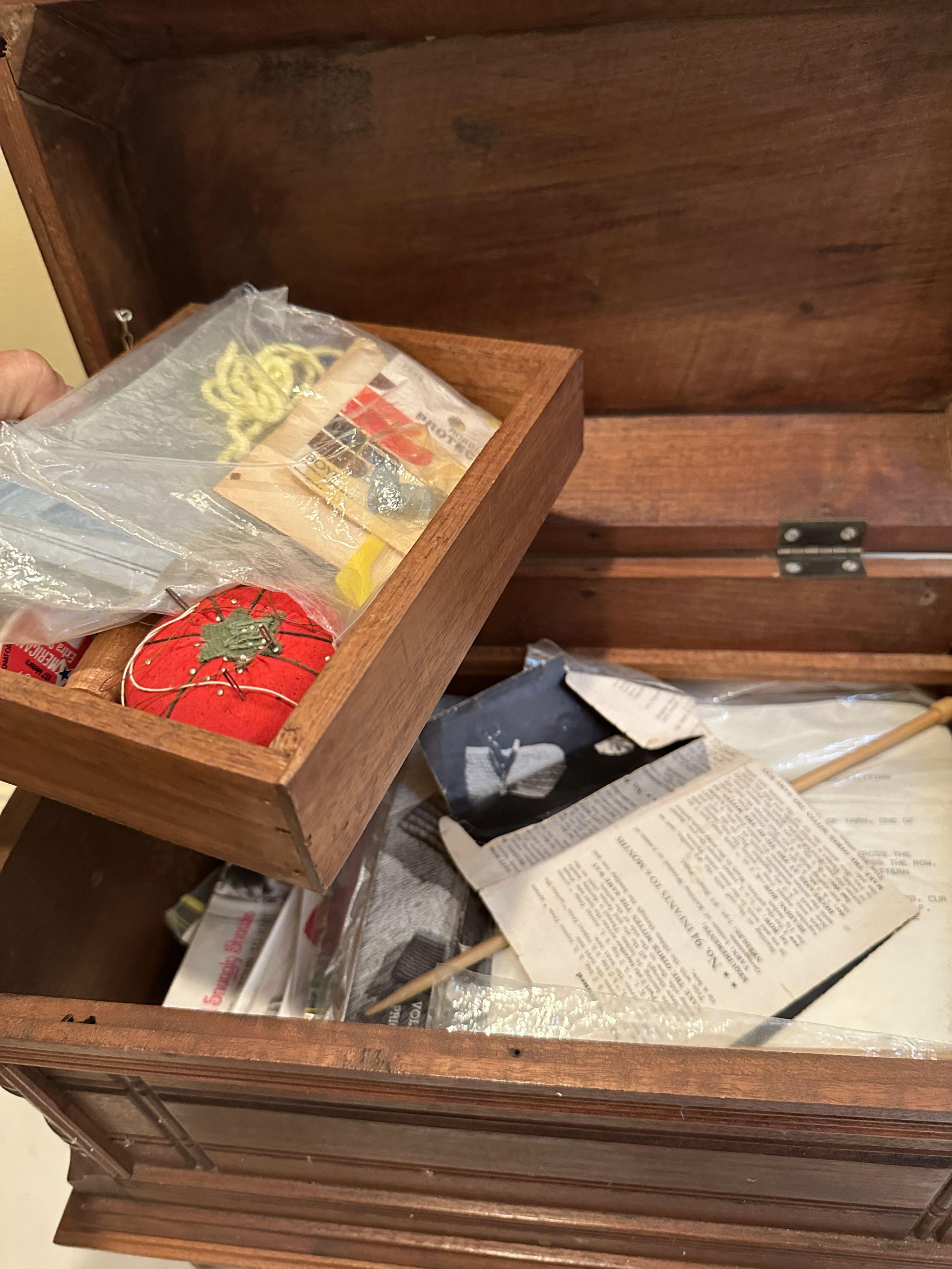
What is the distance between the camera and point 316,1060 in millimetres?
559

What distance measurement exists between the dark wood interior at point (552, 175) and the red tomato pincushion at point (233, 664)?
394mm

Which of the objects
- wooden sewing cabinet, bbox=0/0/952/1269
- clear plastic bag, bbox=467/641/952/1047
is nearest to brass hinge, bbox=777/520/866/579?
wooden sewing cabinet, bbox=0/0/952/1269

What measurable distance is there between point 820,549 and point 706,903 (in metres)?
0.35

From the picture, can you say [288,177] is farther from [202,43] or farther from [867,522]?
[867,522]

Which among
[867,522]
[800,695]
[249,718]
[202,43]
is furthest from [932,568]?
[202,43]

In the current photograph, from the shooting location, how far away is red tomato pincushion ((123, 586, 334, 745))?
0.51m

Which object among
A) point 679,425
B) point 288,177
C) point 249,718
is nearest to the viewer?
point 249,718

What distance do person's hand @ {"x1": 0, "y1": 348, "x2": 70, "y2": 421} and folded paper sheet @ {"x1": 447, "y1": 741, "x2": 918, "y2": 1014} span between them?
50 centimetres

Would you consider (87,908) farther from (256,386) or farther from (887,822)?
(887,822)

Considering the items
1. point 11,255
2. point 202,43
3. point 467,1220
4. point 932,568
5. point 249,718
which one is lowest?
point 467,1220

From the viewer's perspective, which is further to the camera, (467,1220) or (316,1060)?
(467,1220)

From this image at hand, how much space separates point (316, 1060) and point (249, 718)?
0.74ft

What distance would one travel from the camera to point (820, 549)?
2.78ft

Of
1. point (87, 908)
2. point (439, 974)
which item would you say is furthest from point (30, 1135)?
point (439, 974)
